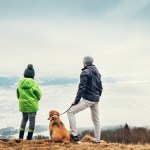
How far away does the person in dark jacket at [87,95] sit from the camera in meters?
13.0

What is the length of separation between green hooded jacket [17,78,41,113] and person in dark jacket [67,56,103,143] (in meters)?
1.97

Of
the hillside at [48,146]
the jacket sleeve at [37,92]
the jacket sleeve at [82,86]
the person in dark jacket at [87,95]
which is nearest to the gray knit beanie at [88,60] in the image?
the person in dark jacket at [87,95]

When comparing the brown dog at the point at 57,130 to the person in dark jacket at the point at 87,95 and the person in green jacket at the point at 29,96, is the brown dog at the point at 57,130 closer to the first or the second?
the person in dark jacket at the point at 87,95

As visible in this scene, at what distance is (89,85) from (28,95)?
2.49 metres

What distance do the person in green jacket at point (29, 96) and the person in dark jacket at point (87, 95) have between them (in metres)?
1.96

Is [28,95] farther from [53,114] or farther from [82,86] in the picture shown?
[82,86]

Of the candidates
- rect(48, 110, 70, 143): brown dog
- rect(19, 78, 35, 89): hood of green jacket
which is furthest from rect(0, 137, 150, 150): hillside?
rect(19, 78, 35, 89): hood of green jacket

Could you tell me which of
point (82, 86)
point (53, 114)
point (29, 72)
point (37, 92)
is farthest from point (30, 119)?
point (82, 86)

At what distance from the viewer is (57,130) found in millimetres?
13398

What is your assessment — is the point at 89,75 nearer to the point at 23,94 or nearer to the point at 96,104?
the point at 96,104

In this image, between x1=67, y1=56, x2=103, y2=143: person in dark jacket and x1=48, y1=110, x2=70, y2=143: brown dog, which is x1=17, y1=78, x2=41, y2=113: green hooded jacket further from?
x1=67, y1=56, x2=103, y2=143: person in dark jacket

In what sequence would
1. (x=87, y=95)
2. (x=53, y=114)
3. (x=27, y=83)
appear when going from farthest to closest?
(x=27, y=83), (x=53, y=114), (x=87, y=95)

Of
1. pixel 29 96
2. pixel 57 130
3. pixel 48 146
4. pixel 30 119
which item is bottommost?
pixel 48 146

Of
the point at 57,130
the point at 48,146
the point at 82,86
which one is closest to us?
the point at 48,146
